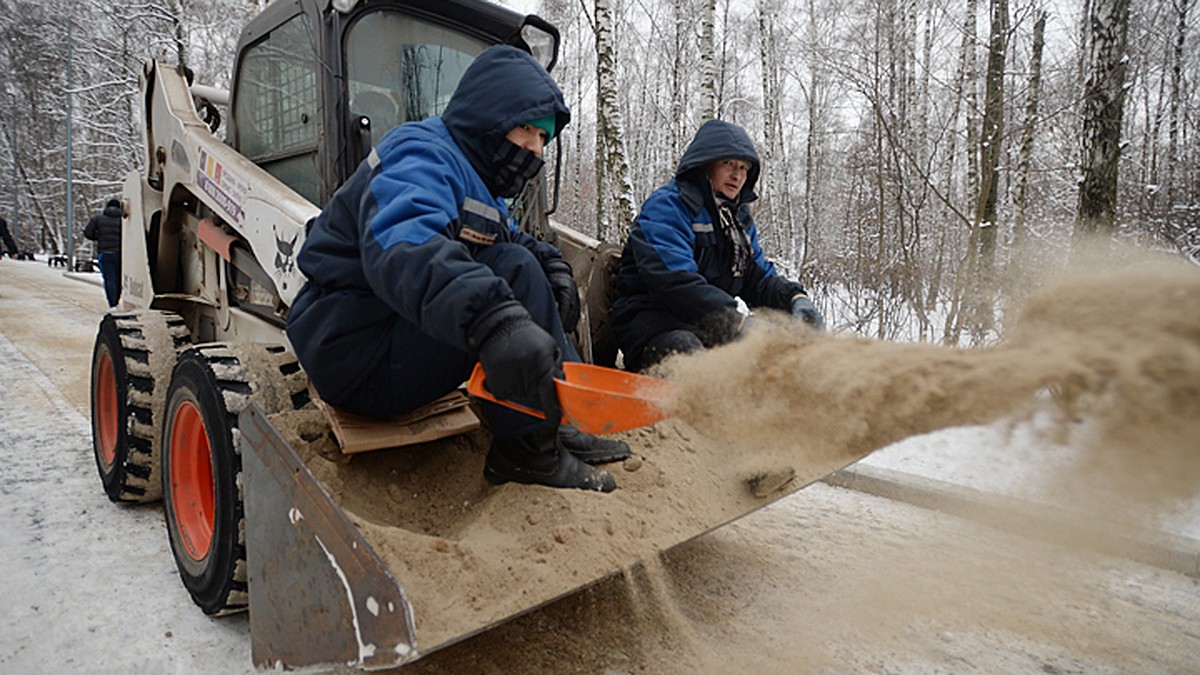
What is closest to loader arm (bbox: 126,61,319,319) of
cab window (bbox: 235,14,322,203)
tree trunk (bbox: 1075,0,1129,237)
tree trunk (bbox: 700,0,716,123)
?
cab window (bbox: 235,14,322,203)

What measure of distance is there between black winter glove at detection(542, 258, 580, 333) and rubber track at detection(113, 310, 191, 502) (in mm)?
1904

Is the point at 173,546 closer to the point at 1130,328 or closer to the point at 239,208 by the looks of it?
the point at 239,208

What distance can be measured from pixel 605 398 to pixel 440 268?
1.77 ft

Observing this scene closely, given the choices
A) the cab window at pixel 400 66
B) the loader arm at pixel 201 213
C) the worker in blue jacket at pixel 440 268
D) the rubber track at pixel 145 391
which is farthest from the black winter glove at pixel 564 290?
the rubber track at pixel 145 391

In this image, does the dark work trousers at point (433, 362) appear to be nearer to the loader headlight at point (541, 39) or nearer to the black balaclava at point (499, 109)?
the black balaclava at point (499, 109)

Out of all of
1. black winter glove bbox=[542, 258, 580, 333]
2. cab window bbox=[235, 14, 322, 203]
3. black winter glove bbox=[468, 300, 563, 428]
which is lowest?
black winter glove bbox=[468, 300, 563, 428]

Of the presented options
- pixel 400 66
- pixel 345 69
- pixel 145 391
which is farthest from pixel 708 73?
pixel 145 391

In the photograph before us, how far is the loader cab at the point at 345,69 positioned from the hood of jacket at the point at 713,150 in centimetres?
92

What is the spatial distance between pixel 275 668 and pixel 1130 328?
2.23 metres

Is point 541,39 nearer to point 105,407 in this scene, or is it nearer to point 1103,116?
point 105,407

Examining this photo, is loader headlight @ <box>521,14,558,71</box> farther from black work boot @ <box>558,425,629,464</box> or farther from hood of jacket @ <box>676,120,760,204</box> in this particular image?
black work boot @ <box>558,425,629,464</box>

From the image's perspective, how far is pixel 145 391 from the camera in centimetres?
323

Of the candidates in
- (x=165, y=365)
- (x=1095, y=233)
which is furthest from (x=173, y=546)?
(x=1095, y=233)

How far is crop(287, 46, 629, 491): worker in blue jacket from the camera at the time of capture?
6.04ft
